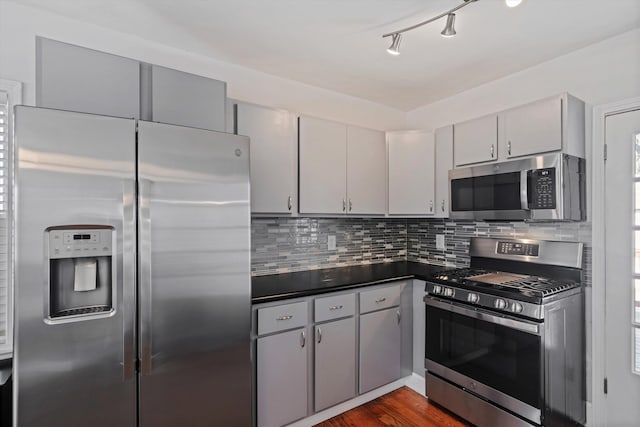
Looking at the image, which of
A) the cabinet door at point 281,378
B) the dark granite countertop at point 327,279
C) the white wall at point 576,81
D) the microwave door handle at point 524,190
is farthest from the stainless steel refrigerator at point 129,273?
the white wall at point 576,81

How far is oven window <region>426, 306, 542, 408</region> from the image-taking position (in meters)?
1.85

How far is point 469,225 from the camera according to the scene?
2.88 metres

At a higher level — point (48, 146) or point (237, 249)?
point (48, 146)

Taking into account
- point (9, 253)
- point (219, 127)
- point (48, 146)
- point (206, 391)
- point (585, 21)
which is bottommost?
point (206, 391)

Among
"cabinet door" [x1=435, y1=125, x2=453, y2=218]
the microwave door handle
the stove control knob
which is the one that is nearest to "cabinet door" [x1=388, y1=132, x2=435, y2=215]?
"cabinet door" [x1=435, y1=125, x2=453, y2=218]

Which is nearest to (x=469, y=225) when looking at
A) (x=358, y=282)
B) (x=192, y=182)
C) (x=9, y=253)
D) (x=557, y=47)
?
(x=358, y=282)

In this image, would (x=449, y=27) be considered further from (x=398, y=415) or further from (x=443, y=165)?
(x=398, y=415)

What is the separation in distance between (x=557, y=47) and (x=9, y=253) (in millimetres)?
3507

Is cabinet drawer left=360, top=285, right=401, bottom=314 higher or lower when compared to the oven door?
higher

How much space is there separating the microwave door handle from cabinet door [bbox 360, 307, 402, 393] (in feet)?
3.86

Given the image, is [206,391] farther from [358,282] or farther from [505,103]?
[505,103]

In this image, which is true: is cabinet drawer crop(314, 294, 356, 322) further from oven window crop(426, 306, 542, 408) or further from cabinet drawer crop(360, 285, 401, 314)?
oven window crop(426, 306, 542, 408)

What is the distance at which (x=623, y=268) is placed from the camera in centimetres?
199

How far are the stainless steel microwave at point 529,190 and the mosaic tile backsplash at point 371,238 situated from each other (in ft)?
1.10
